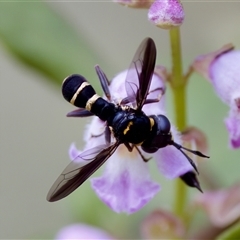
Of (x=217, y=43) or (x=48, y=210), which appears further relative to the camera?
(x=48, y=210)

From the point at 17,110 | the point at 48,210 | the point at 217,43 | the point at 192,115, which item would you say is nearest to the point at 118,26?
the point at 17,110

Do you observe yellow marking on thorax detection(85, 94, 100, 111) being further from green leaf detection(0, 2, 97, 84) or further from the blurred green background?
the blurred green background

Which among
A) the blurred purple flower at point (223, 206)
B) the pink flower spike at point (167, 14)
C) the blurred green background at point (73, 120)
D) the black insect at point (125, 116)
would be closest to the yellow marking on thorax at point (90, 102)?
the black insect at point (125, 116)

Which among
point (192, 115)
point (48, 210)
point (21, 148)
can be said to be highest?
point (192, 115)

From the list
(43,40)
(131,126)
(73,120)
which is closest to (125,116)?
(131,126)

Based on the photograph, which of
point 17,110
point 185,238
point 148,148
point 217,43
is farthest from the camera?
point 17,110

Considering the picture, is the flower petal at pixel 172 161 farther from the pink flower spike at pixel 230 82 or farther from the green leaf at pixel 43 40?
the green leaf at pixel 43 40

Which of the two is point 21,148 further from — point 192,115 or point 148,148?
point 148,148
